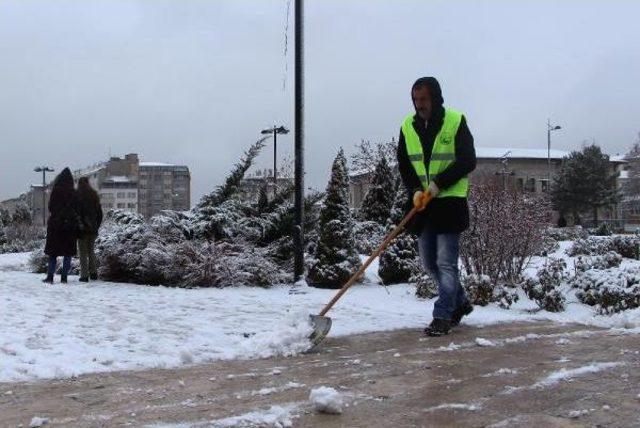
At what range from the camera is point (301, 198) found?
9094 mm

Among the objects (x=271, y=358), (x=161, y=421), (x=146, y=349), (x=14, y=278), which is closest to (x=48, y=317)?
(x=146, y=349)

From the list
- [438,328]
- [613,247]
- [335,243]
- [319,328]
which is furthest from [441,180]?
[613,247]

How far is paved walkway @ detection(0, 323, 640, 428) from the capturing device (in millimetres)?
2910

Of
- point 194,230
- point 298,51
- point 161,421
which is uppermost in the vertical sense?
point 298,51

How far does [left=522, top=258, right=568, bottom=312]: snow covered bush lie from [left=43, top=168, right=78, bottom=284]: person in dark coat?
6.48m

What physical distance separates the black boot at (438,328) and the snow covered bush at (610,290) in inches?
84.7

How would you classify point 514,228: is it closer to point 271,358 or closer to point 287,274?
point 287,274

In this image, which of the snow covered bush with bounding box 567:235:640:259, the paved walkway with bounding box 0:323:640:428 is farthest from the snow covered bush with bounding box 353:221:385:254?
the paved walkway with bounding box 0:323:640:428

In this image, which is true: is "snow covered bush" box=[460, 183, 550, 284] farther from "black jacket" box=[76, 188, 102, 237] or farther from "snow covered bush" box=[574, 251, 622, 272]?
"black jacket" box=[76, 188, 102, 237]

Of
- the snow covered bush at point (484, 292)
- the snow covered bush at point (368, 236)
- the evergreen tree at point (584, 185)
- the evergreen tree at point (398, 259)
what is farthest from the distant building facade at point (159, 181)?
the snow covered bush at point (484, 292)

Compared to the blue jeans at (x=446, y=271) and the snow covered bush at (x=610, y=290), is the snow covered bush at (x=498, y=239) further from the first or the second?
the blue jeans at (x=446, y=271)

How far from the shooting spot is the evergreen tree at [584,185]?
193 feet

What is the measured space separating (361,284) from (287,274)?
111 cm

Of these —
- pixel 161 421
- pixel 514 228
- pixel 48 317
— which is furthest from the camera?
pixel 514 228
